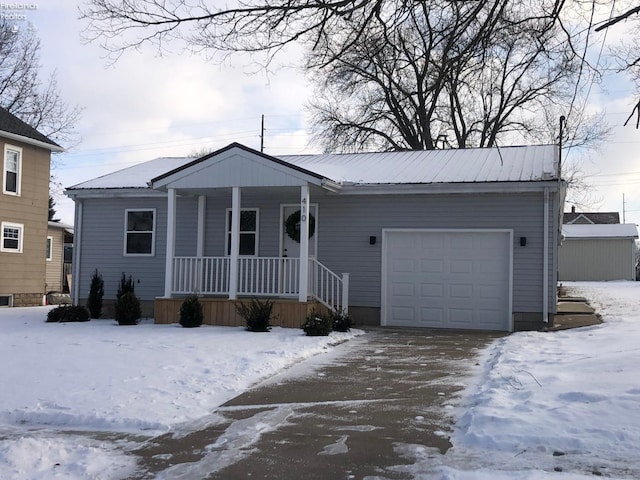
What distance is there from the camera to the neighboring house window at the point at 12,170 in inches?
755

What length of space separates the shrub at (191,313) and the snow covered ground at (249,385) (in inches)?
57.9

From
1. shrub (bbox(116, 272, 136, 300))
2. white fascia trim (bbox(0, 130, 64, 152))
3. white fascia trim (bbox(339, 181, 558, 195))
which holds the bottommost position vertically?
shrub (bbox(116, 272, 136, 300))

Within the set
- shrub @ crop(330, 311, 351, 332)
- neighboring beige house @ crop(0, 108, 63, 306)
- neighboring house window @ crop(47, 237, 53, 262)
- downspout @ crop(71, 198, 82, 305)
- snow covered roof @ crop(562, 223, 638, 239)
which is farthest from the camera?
snow covered roof @ crop(562, 223, 638, 239)

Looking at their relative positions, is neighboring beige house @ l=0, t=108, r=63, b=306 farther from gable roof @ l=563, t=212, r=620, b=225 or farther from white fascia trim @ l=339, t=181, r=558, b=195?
gable roof @ l=563, t=212, r=620, b=225

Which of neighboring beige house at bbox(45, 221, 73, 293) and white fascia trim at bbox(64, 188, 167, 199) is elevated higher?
white fascia trim at bbox(64, 188, 167, 199)

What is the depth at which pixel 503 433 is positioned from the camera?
4871 mm

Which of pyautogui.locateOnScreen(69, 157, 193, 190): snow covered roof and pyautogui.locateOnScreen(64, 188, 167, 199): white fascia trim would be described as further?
pyautogui.locateOnScreen(69, 157, 193, 190): snow covered roof

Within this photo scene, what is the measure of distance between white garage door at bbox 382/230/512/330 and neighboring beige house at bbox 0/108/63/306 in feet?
40.8

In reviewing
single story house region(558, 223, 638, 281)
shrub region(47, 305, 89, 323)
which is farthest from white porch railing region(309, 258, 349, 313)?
single story house region(558, 223, 638, 281)

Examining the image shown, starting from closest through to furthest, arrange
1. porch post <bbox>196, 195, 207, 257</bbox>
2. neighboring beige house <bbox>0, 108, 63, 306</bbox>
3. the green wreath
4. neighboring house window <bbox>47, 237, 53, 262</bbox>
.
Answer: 1. the green wreath
2. porch post <bbox>196, 195, 207, 257</bbox>
3. neighboring beige house <bbox>0, 108, 63, 306</bbox>
4. neighboring house window <bbox>47, 237, 53, 262</bbox>

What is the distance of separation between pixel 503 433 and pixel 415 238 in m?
8.69

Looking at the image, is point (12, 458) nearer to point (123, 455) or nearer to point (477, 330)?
point (123, 455)

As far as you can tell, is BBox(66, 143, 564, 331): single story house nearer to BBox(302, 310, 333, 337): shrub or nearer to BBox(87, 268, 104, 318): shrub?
BBox(87, 268, 104, 318): shrub

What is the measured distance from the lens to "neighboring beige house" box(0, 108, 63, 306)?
1919cm
